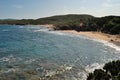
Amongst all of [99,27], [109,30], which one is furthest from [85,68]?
[99,27]

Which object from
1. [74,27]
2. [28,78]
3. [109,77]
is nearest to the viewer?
[109,77]

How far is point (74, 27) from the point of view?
116 metres

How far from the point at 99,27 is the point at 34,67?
72.7 meters

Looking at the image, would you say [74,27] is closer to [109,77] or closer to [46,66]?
[46,66]

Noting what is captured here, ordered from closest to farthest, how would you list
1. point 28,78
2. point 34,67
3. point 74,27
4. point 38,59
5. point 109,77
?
1. point 109,77
2. point 28,78
3. point 34,67
4. point 38,59
5. point 74,27

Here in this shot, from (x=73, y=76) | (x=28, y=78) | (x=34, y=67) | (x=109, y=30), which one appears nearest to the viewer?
(x=28, y=78)

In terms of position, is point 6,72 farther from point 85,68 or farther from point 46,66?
point 85,68

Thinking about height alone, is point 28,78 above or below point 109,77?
below

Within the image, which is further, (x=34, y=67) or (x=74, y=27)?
(x=74, y=27)

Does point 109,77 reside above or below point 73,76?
above

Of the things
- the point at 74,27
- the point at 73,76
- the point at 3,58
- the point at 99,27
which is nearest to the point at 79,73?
the point at 73,76

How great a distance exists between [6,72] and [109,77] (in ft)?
49.8

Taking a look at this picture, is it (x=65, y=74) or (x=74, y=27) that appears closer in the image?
(x=65, y=74)

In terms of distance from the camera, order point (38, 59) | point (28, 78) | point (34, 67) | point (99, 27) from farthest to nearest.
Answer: point (99, 27), point (38, 59), point (34, 67), point (28, 78)
